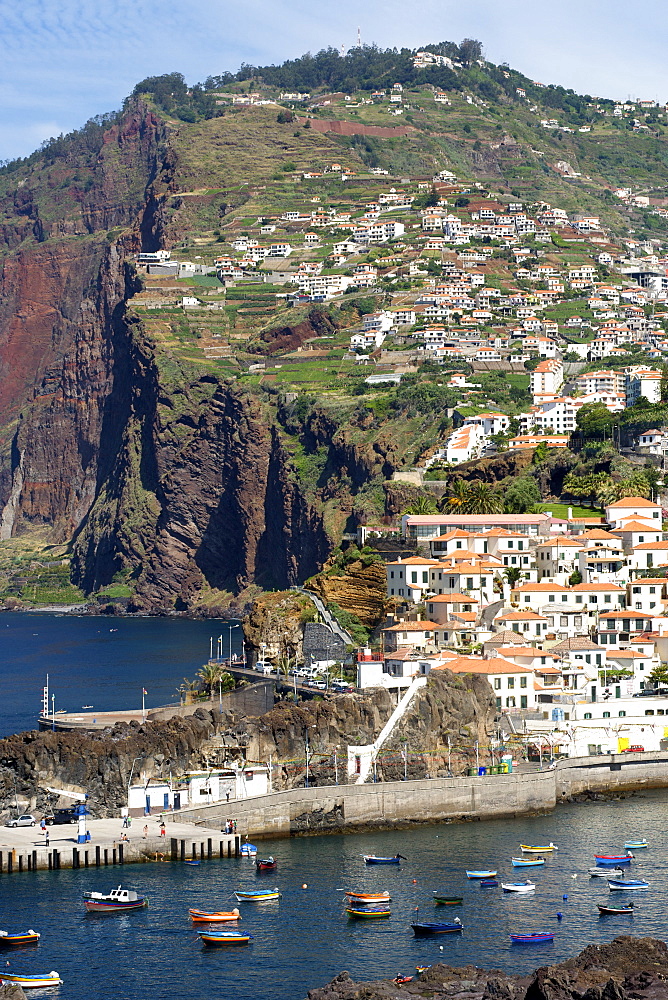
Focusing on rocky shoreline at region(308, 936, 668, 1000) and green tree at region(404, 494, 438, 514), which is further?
green tree at region(404, 494, 438, 514)

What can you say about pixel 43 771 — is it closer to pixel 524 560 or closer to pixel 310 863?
pixel 310 863

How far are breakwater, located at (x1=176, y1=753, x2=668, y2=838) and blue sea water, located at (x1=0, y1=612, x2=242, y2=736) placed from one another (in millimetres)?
38774

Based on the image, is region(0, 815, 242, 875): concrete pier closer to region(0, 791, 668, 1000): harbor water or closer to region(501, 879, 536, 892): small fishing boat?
region(0, 791, 668, 1000): harbor water

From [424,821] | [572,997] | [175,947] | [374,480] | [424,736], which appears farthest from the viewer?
[374,480]

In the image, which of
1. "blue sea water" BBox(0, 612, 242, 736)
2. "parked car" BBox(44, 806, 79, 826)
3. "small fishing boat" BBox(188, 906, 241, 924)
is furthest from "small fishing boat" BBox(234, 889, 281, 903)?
"blue sea water" BBox(0, 612, 242, 736)

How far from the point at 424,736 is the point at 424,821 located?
667cm

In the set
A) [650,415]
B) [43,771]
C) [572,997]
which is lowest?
[572,997]

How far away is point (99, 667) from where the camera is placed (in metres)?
158

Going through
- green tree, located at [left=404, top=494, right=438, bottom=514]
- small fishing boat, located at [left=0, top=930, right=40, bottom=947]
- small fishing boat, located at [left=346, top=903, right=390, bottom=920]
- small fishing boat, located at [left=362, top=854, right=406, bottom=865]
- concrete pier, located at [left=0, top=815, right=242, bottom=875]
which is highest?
green tree, located at [left=404, top=494, right=438, bottom=514]

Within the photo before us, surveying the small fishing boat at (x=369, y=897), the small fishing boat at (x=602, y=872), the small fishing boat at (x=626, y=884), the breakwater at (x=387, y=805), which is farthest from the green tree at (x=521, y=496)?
the small fishing boat at (x=369, y=897)

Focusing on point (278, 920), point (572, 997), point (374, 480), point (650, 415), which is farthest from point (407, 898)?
point (374, 480)

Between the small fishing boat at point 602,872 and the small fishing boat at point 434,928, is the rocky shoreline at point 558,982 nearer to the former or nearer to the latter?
the small fishing boat at point 434,928

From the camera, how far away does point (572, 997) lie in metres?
51.7

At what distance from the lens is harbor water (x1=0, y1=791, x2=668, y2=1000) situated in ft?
200
